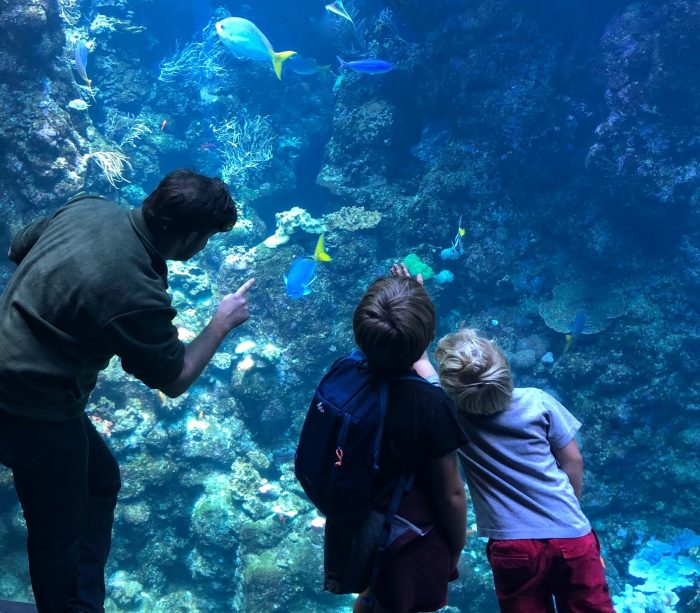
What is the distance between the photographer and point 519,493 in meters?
1.96

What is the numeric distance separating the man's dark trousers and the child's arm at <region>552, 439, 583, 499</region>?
84.3 inches

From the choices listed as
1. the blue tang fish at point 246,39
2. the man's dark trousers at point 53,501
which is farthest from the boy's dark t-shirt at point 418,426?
the blue tang fish at point 246,39

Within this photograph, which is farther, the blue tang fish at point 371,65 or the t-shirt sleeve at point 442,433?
the blue tang fish at point 371,65

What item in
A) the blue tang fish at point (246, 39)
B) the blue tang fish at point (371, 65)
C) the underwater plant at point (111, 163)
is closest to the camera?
the blue tang fish at point (371, 65)

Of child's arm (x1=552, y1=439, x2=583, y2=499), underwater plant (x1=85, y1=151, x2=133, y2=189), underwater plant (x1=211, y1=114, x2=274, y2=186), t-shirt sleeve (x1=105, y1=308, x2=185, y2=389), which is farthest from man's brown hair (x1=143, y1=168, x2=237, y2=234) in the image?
underwater plant (x1=211, y1=114, x2=274, y2=186)

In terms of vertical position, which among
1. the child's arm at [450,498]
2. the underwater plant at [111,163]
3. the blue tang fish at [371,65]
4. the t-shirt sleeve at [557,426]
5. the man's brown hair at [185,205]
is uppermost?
the blue tang fish at [371,65]

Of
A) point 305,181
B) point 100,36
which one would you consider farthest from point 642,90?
point 100,36

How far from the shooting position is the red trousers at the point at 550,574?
1.91 metres

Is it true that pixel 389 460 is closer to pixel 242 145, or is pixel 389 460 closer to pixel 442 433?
pixel 442 433

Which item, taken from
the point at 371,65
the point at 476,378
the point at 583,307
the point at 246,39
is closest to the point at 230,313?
the point at 476,378

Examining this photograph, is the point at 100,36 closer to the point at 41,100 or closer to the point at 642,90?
the point at 41,100

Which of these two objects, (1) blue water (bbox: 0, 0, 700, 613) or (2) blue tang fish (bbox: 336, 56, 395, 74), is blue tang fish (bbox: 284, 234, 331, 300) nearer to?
(1) blue water (bbox: 0, 0, 700, 613)

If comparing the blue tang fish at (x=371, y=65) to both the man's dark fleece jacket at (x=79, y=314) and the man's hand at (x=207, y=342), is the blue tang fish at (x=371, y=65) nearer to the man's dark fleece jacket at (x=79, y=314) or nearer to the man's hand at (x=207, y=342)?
the man's hand at (x=207, y=342)

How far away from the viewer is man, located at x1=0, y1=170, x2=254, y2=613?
165cm
